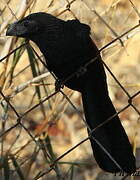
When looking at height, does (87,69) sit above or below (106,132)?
above

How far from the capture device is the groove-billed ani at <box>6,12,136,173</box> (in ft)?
6.97

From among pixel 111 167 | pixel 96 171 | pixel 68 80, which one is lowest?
pixel 96 171

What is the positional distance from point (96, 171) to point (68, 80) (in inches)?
67.0

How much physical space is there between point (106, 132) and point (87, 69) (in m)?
0.22

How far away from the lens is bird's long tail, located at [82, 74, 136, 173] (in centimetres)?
211

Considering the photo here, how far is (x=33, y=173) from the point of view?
3.98 m

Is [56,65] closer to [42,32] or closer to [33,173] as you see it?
[42,32]

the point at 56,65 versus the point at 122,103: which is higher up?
the point at 56,65

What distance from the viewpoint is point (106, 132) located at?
2145mm

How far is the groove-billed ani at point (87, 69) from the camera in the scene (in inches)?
83.7

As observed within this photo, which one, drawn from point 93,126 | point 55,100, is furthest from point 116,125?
point 55,100

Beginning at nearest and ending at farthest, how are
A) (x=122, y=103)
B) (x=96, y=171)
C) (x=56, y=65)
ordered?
(x=56, y=65) → (x=96, y=171) → (x=122, y=103)

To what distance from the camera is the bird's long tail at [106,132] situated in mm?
2109

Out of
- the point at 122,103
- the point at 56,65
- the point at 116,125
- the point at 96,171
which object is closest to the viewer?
the point at 116,125
